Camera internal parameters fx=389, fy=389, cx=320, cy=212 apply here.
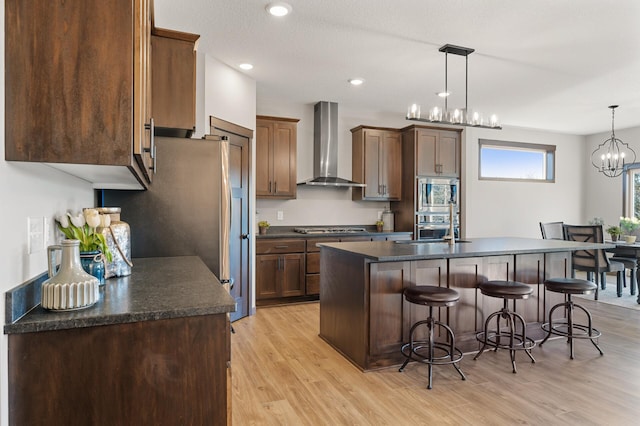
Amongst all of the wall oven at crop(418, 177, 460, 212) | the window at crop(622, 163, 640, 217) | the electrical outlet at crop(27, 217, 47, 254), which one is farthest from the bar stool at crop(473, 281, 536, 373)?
the window at crop(622, 163, 640, 217)

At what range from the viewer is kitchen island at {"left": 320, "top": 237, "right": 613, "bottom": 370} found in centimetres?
288

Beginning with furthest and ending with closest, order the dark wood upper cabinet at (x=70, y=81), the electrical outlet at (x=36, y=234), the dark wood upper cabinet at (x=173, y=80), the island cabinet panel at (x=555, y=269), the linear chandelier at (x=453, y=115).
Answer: the island cabinet panel at (x=555, y=269)
the linear chandelier at (x=453, y=115)
the dark wood upper cabinet at (x=173, y=80)
the electrical outlet at (x=36, y=234)
the dark wood upper cabinet at (x=70, y=81)

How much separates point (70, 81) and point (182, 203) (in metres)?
1.57

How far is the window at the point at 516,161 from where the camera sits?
22.4 ft

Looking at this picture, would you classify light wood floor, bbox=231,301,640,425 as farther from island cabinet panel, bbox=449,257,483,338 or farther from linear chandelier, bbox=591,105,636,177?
linear chandelier, bbox=591,105,636,177

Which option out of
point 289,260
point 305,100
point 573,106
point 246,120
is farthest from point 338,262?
point 573,106

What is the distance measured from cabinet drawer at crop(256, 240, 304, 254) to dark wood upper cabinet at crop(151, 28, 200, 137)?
2.35 m

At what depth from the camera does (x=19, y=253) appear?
1.12m

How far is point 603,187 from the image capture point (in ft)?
24.0

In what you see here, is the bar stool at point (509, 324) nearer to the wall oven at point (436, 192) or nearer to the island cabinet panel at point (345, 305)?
the island cabinet panel at point (345, 305)

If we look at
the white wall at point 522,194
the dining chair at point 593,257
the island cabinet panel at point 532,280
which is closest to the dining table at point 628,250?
the dining chair at point 593,257

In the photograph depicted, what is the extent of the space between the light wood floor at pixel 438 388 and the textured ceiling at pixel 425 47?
2652mm

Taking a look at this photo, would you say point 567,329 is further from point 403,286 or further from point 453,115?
point 453,115

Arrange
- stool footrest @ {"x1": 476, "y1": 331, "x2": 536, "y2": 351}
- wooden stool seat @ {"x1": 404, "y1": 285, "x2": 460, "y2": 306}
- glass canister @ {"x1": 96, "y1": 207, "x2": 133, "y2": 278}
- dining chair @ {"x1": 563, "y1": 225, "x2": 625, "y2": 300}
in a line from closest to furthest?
1. glass canister @ {"x1": 96, "y1": 207, "x2": 133, "y2": 278}
2. wooden stool seat @ {"x1": 404, "y1": 285, "x2": 460, "y2": 306}
3. stool footrest @ {"x1": 476, "y1": 331, "x2": 536, "y2": 351}
4. dining chair @ {"x1": 563, "y1": 225, "x2": 625, "y2": 300}
